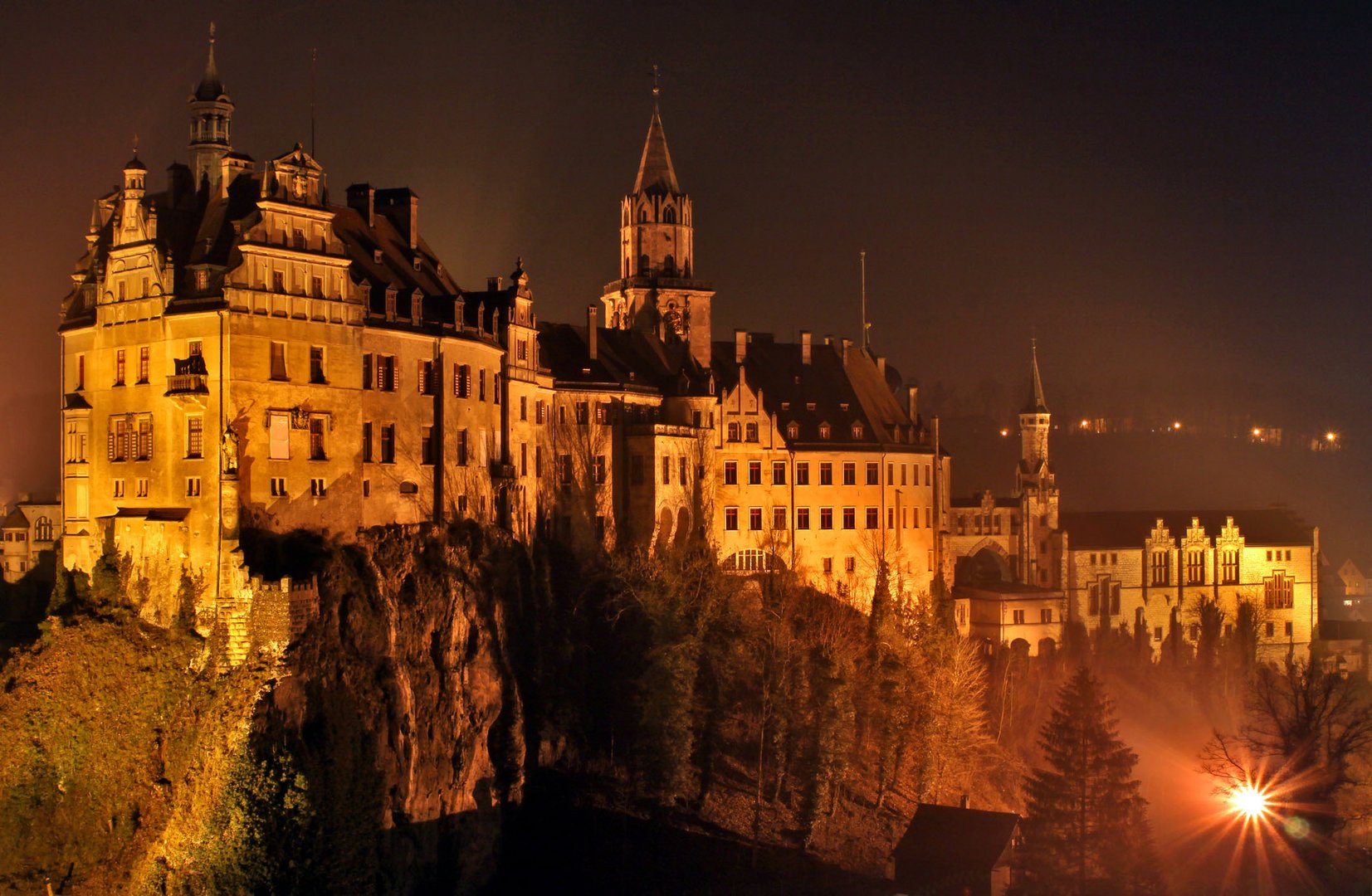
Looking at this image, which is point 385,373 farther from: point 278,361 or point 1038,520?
point 1038,520

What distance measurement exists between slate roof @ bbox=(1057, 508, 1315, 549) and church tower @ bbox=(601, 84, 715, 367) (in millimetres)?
33055

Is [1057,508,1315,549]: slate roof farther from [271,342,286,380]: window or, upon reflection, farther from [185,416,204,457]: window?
[185,416,204,457]: window

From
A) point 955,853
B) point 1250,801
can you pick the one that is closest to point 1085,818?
Result: point 1250,801

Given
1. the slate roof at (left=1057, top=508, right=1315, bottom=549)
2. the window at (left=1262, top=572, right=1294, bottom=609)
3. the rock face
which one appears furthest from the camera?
the window at (left=1262, top=572, right=1294, bottom=609)

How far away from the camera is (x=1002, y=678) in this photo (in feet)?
330

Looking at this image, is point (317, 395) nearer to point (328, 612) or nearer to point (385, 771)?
point (328, 612)

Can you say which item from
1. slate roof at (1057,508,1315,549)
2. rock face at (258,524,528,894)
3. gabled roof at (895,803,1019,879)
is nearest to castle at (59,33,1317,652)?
rock face at (258,524,528,894)

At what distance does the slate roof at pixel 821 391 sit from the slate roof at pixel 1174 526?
62.9ft

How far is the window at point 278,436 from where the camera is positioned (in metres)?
61.3

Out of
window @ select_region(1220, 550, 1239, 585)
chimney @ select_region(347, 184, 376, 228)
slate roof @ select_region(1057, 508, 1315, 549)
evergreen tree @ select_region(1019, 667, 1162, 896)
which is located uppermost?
chimney @ select_region(347, 184, 376, 228)

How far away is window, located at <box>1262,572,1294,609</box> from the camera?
12562cm

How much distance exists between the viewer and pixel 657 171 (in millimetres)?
101438

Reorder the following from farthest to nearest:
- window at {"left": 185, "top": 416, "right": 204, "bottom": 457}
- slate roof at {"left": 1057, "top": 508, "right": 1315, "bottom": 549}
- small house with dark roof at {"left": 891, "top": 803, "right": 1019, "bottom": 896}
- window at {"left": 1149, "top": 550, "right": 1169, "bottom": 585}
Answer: window at {"left": 1149, "top": 550, "right": 1169, "bottom": 585} < slate roof at {"left": 1057, "top": 508, "right": 1315, "bottom": 549} < small house with dark roof at {"left": 891, "top": 803, "right": 1019, "bottom": 896} < window at {"left": 185, "top": 416, "right": 204, "bottom": 457}

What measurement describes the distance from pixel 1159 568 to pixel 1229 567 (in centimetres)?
739
